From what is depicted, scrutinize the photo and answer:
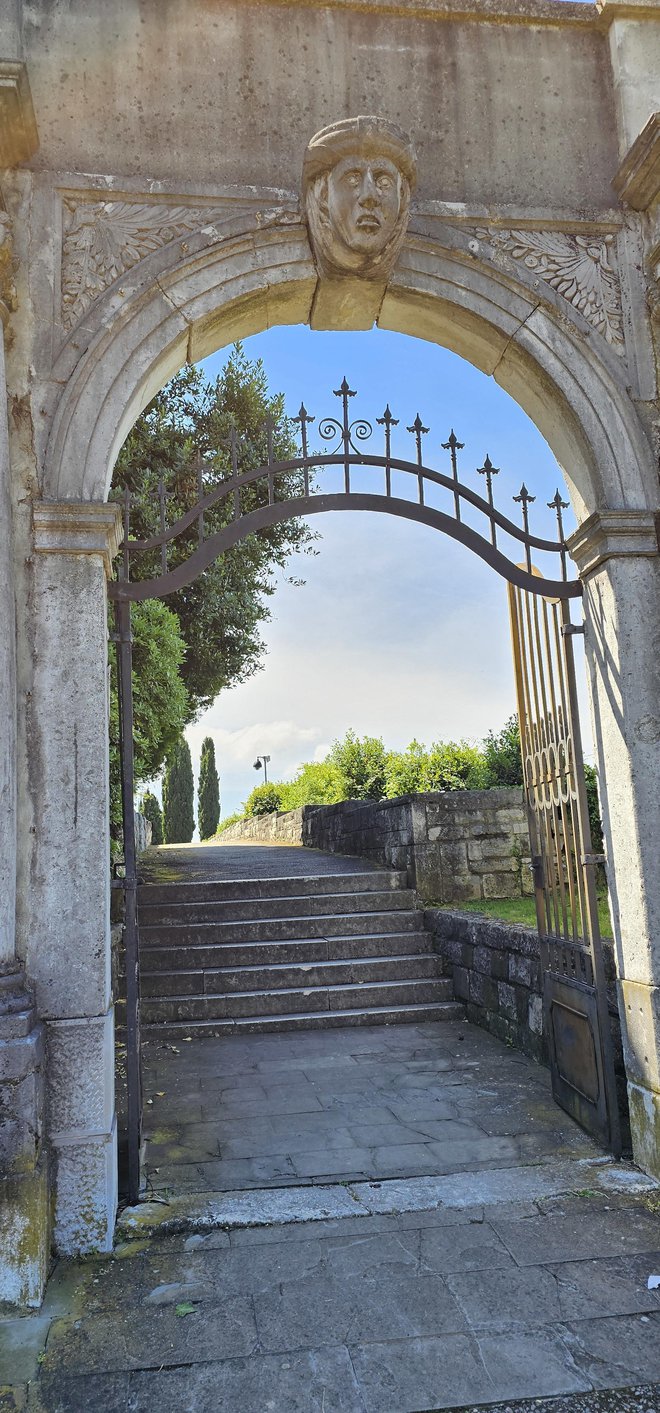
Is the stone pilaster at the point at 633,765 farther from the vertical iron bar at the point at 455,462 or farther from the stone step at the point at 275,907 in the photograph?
the stone step at the point at 275,907

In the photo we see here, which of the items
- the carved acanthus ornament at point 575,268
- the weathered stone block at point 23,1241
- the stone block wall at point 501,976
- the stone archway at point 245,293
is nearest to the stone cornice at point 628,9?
the stone archway at point 245,293

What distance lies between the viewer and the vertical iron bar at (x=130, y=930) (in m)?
3.41

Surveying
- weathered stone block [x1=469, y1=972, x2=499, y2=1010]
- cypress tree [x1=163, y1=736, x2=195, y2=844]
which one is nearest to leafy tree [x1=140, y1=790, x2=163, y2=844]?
cypress tree [x1=163, y1=736, x2=195, y2=844]

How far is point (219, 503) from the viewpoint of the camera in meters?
11.4

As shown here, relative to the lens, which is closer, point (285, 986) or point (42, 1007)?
point (42, 1007)

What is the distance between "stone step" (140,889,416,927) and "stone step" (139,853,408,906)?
0.14m

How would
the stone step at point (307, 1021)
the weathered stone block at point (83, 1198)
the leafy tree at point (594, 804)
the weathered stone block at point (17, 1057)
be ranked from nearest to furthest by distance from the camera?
the weathered stone block at point (17, 1057) → the weathered stone block at point (83, 1198) → the stone step at point (307, 1021) → the leafy tree at point (594, 804)

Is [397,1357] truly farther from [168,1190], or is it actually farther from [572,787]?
[572,787]

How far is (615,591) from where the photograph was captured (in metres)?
3.81

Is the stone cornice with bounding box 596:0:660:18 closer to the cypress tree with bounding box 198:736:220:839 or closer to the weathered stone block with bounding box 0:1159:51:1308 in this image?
the weathered stone block with bounding box 0:1159:51:1308

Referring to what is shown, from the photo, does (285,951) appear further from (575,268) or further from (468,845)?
(575,268)

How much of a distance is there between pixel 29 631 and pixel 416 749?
7.74 m

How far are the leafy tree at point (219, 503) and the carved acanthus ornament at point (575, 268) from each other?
6.25m

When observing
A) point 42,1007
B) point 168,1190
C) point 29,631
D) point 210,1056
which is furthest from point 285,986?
point 29,631
